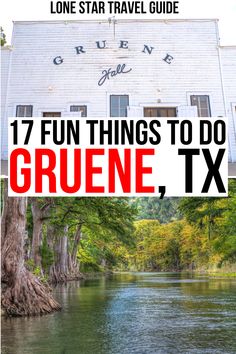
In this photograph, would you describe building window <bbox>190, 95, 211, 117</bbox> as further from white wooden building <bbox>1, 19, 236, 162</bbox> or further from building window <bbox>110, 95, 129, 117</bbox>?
building window <bbox>110, 95, 129, 117</bbox>

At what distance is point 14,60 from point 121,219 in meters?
9.81

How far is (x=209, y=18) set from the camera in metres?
30.1

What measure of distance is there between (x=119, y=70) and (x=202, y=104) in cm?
435

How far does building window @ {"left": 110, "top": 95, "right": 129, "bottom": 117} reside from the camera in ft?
92.0

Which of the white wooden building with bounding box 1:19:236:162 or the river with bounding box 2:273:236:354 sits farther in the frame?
the white wooden building with bounding box 1:19:236:162

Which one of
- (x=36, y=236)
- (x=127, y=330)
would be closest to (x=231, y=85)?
(x=36, y=236)

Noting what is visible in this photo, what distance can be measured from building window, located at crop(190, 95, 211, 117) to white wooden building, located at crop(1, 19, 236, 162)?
0.15 feet

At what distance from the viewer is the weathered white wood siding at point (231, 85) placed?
27366 mm

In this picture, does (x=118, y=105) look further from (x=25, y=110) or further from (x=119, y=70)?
(x=25, y=110)

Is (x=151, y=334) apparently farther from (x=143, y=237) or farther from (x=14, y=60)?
(x=143, y=237)

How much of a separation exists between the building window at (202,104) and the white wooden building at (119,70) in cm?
5

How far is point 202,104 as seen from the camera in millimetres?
28234

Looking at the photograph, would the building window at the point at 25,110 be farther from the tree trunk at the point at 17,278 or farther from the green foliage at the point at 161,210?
the green foliage at the point at 161,210

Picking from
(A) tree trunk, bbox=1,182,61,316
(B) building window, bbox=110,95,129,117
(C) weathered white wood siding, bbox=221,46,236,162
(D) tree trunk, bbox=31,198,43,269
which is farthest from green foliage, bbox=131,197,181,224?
(A) tree trunk, bbox=1,182,61,316
